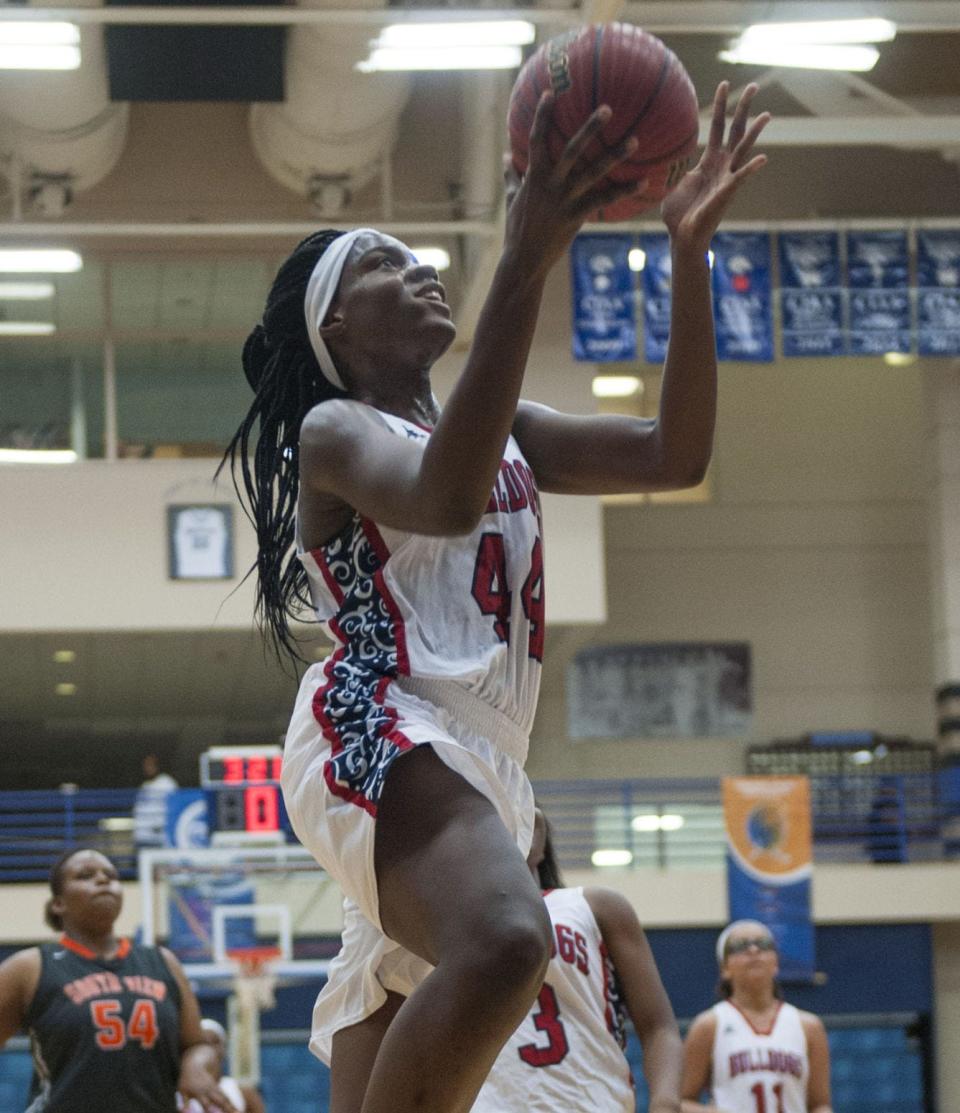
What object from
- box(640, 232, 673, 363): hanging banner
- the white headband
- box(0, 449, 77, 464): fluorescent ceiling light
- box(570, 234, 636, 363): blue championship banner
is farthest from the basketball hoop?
the white headband

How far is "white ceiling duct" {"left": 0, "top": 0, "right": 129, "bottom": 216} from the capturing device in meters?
15.0

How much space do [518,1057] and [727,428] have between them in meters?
18.2

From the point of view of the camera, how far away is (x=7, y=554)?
17.7m

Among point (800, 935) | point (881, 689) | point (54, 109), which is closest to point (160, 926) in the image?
point (800, 935)

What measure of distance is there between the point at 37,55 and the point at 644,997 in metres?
9.91

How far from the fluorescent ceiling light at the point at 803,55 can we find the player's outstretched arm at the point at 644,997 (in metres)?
9.78

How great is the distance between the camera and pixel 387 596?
333 centimetres

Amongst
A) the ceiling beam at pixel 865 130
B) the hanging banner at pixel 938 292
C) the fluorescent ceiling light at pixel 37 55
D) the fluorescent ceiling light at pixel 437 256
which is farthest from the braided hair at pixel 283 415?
the fluorescent ceiling light at pixel 437 256

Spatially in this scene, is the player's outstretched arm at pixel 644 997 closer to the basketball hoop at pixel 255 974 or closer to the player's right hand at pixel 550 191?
the player's right hand at pixel 550 191

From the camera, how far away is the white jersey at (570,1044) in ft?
15.8

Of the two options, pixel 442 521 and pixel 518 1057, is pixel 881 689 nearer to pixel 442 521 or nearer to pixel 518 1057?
pixel 518 1057

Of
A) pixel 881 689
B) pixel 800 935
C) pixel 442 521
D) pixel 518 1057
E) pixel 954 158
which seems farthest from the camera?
pixel 881 689

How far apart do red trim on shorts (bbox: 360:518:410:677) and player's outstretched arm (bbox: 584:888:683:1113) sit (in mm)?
2075

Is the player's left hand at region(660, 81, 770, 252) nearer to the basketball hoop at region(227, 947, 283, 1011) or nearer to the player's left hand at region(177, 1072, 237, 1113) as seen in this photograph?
the player's left hand at region(177, 1072, 237, 1113)
